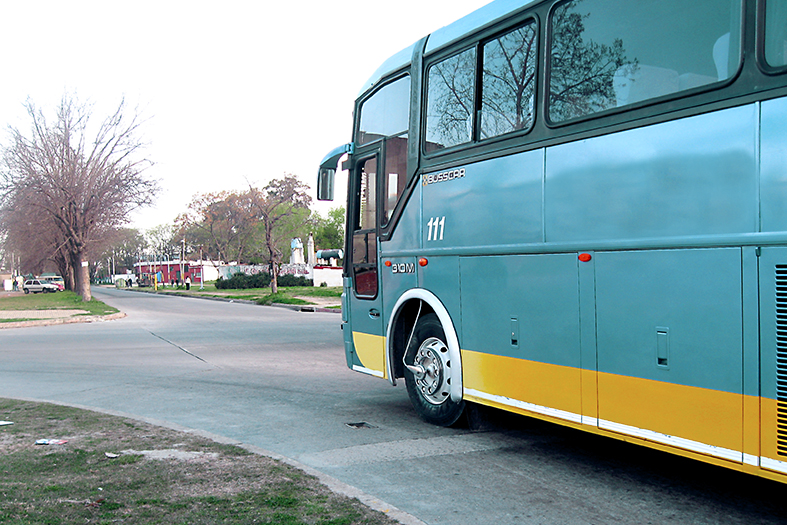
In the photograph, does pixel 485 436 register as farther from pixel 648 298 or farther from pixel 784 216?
pixel 784 216

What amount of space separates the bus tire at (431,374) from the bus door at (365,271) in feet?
2.02

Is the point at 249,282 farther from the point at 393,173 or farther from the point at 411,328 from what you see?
the point at 411,328

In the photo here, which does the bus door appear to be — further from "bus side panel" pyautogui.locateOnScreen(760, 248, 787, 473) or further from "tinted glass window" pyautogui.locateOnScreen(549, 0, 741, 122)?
"bus side panel" pyautogui.locateOnScreen(760, 248, 787, 473)

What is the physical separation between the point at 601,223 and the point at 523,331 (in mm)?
1214

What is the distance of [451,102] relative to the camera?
6.95 meters

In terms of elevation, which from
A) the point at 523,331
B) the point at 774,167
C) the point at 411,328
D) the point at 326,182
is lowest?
the point at 411,328

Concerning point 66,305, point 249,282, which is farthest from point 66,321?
point 249,282

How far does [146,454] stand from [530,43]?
Answer: 4742mm

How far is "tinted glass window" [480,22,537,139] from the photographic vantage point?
5934 mm

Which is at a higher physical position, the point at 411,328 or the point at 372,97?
the point at 372,97

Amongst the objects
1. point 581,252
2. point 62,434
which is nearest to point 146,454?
point 62,434

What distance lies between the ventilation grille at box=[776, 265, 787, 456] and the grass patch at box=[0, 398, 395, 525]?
2.28 m

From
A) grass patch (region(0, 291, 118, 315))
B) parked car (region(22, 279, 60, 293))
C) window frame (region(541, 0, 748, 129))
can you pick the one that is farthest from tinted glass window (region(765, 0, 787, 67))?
parked car (region(22, 279, 60, 293))

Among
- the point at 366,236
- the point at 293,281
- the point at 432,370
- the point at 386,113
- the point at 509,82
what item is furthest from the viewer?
the point at 293,281
